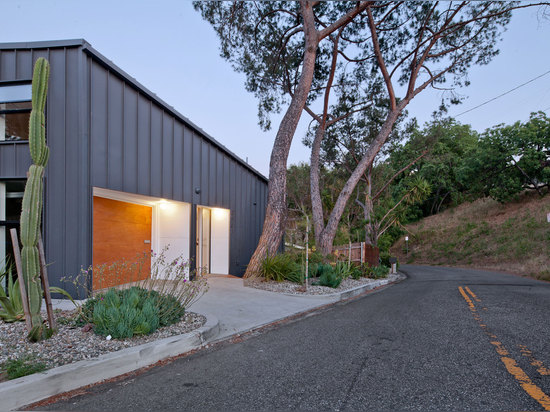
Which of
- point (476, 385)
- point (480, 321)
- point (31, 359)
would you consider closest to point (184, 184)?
point (31, 359)

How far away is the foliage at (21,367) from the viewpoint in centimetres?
362

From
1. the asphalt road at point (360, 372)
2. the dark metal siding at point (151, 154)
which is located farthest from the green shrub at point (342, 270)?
the asphalt road at point (360, 372)

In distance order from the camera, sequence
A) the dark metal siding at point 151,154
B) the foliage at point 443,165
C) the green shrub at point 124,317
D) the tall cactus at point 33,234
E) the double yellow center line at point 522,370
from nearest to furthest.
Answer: the double yellow center line at point 522,370, the tall cactus at point 33,234, the green shrub at point 124,317, the dark metal siding at point 151,154, the foliage at point 443,165

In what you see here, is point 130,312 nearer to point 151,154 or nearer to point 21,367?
point 21,367

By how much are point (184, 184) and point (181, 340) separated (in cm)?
715

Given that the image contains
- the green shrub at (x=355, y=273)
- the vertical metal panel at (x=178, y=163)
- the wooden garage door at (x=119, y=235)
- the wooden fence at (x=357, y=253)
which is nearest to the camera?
the wooden garage door at (x=119, y=235)

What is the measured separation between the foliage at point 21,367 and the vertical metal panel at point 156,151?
6.37m

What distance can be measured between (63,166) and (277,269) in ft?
21.0

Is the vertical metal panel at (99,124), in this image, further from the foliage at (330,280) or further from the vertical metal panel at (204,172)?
the foliage at (330,280)

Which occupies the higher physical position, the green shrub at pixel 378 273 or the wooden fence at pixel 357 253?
the wooden fence at pixel 357 253

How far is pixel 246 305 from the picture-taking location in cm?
827

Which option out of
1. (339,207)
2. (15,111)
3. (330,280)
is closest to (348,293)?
(330,280)

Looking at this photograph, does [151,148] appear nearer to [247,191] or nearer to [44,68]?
[44,68]

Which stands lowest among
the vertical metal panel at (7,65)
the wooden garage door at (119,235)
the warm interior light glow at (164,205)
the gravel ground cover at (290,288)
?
the gravel ground cover at (290,288)
